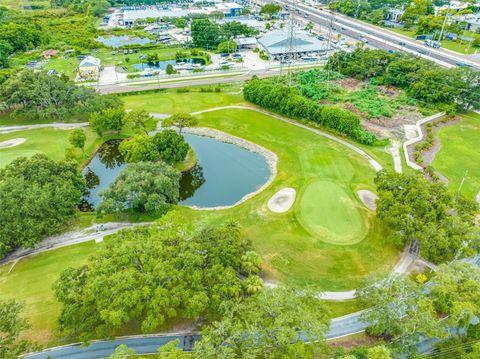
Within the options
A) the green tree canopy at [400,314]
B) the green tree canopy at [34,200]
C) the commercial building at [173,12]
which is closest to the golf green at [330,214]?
the green tree canopy at [400,314]

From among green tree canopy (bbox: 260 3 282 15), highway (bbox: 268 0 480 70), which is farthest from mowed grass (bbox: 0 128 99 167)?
green tree canopy (bbox: 260 3 282 15)

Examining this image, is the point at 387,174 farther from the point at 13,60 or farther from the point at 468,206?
the point at 13,60

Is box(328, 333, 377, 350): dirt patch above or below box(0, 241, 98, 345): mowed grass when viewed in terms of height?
above

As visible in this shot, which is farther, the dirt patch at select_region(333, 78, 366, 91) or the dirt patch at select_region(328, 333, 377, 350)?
the dirt patch at select_region(333, 78, 366, 91)

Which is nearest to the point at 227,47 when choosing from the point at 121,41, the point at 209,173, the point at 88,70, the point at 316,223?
the point at 88,70

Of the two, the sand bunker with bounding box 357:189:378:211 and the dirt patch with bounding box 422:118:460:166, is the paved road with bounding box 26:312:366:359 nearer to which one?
the sand bunker with bounding box 357:189:378:211

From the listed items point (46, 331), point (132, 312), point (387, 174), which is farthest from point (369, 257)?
point (46, 331)
